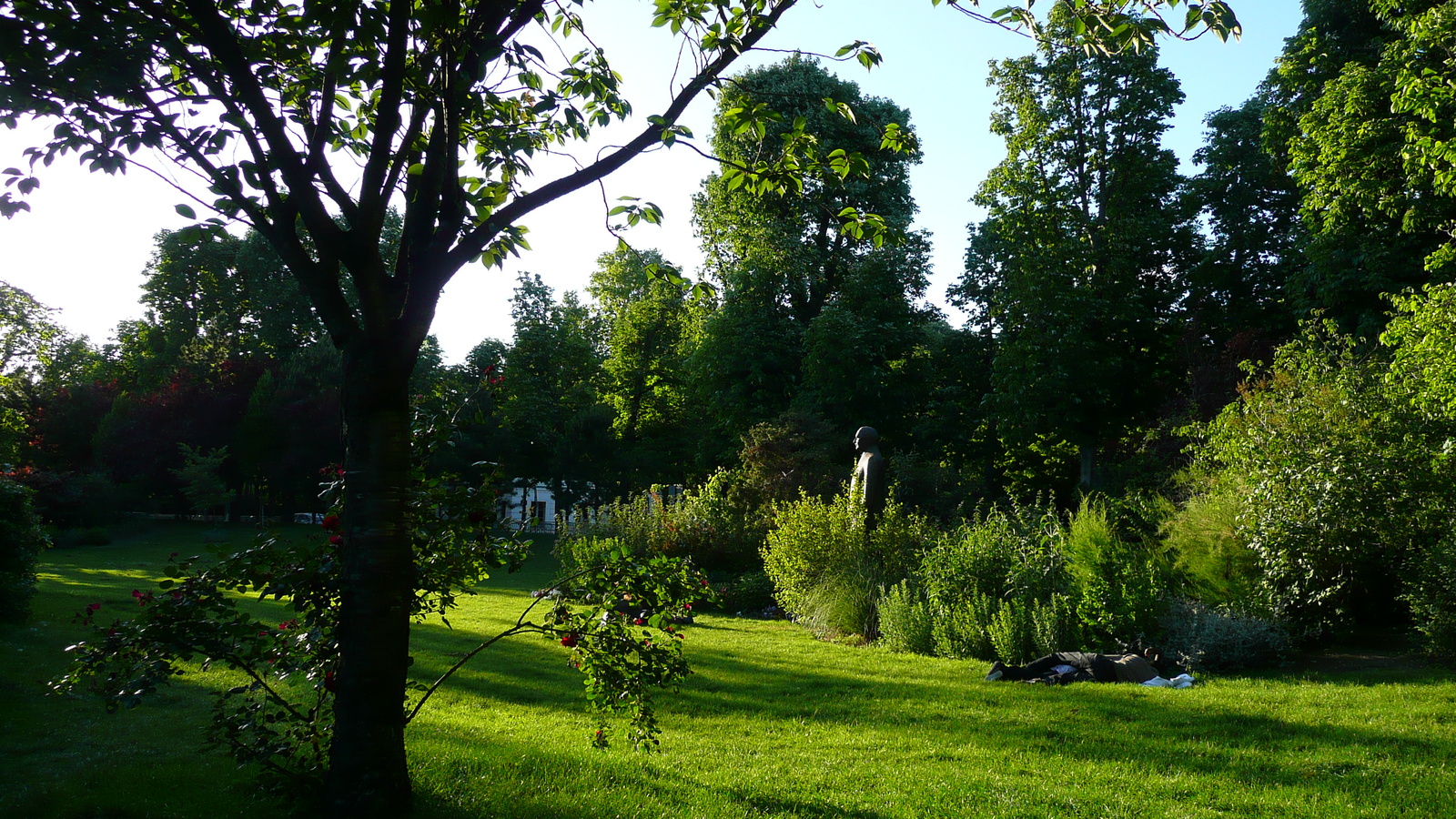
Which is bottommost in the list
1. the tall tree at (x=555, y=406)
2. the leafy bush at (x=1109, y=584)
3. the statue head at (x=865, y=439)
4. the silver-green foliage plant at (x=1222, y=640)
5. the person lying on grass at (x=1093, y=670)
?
the person lying on grass at (x=1093, y=670)

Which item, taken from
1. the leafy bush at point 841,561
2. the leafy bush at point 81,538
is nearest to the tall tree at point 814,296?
the leafy bush at point 841,561

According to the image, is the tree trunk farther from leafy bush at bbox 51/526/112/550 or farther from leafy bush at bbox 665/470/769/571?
leafy bush at bbox 51/526/112/550

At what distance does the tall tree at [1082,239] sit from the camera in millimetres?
23516

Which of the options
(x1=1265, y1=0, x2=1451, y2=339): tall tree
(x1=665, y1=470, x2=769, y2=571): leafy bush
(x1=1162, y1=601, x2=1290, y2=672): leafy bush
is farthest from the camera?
(x1=665, y1=470, x2=769, y2=571): leafy bush

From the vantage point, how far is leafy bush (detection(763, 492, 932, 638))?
12195 millimetres

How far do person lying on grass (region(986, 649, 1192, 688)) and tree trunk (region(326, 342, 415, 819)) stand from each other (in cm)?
620

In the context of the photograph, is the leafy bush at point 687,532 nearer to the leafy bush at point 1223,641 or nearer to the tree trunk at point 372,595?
the leafy bush at point 1223,641

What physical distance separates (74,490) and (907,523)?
2729 cm

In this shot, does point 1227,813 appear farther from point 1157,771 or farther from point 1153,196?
point 1153,196

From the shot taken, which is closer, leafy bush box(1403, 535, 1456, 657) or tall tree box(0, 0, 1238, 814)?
tall tree box(0, 0, 1238, 814)

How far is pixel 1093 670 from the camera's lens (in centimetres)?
838

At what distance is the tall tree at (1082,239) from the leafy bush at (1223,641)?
14.4m

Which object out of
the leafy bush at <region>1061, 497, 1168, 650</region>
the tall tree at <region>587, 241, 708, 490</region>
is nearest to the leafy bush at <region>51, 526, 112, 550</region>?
the tall tree at <region>587, 241, 708, 490</region>

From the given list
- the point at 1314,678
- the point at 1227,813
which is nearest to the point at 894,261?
the point at 1314,678
